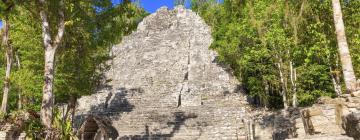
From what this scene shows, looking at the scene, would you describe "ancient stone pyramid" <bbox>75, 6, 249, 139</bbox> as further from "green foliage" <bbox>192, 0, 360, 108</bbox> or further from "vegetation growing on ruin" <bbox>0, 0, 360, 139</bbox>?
"green foliage" <bbox>192, 0, 360, 108</bbox>

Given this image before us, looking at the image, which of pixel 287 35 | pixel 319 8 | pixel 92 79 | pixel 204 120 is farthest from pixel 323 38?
pixel 92 79

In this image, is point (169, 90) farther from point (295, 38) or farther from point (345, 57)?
point (345, 57)

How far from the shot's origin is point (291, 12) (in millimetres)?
15766

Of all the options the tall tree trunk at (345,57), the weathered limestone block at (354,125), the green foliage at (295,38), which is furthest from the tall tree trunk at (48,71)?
the green foliage at (295,38)

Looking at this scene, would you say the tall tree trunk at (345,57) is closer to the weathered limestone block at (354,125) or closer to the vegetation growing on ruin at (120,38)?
the vegetation growing on ruin at (120,38)

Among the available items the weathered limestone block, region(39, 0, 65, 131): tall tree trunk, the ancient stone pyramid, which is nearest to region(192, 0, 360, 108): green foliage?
the ancient stone pyramid

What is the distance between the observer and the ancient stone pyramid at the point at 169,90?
20094 millimetres

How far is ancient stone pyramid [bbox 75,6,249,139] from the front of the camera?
20.1m

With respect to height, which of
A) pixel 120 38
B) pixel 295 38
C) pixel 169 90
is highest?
pixel 120 38

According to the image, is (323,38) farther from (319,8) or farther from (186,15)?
(186,15)

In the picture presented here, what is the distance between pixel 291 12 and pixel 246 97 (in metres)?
10.1

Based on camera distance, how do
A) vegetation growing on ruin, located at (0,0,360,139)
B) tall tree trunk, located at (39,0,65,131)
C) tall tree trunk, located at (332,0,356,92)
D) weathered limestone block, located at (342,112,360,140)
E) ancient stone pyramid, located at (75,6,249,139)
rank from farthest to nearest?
ancient stone pyramid, located at (75,6,249,139) < vegetation growing on ruin, located at (0,0,360,139) < tall tree trunk, located at (39,0,65,131) < tall tree trunk, located at (332,0,356,92) < weathered limestone block, located at (342,112,360,140)

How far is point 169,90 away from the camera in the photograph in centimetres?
2662

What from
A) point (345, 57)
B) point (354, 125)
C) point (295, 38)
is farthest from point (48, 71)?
point (295, 38)
